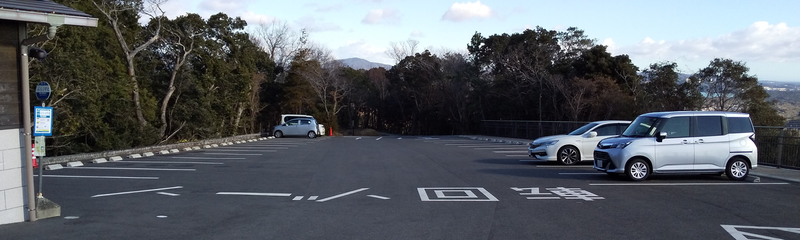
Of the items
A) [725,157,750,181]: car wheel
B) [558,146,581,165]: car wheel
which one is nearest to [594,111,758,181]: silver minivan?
[725,157,750,181]: car wheel

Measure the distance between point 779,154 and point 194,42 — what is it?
29.5 metres

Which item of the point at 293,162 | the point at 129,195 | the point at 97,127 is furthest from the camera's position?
the point at 97,127

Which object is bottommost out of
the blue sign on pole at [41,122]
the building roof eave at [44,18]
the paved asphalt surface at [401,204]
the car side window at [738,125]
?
the paved asphalt surface at [401,204]

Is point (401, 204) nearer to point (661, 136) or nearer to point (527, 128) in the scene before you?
point (661, 136)

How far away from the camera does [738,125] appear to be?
12.7 meters

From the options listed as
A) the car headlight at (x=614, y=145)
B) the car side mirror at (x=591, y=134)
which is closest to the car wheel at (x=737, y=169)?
the car headlight at (x=614, y=145)

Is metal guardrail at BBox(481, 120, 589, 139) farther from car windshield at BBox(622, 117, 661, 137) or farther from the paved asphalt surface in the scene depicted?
the paved asphalt surface

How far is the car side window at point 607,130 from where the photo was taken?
677 inches

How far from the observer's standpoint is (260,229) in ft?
24.6

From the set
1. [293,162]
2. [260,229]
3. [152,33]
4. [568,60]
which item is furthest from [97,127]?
[568,60]

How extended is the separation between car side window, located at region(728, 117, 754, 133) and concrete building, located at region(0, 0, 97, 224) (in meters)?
12.5

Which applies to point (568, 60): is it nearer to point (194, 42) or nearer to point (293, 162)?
point (194, 42)

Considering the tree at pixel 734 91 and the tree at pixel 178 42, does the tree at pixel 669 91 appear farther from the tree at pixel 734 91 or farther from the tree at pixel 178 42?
the tree at pixel 178 42

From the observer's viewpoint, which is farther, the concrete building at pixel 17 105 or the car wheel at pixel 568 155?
the car wheel at pixel 568 155
